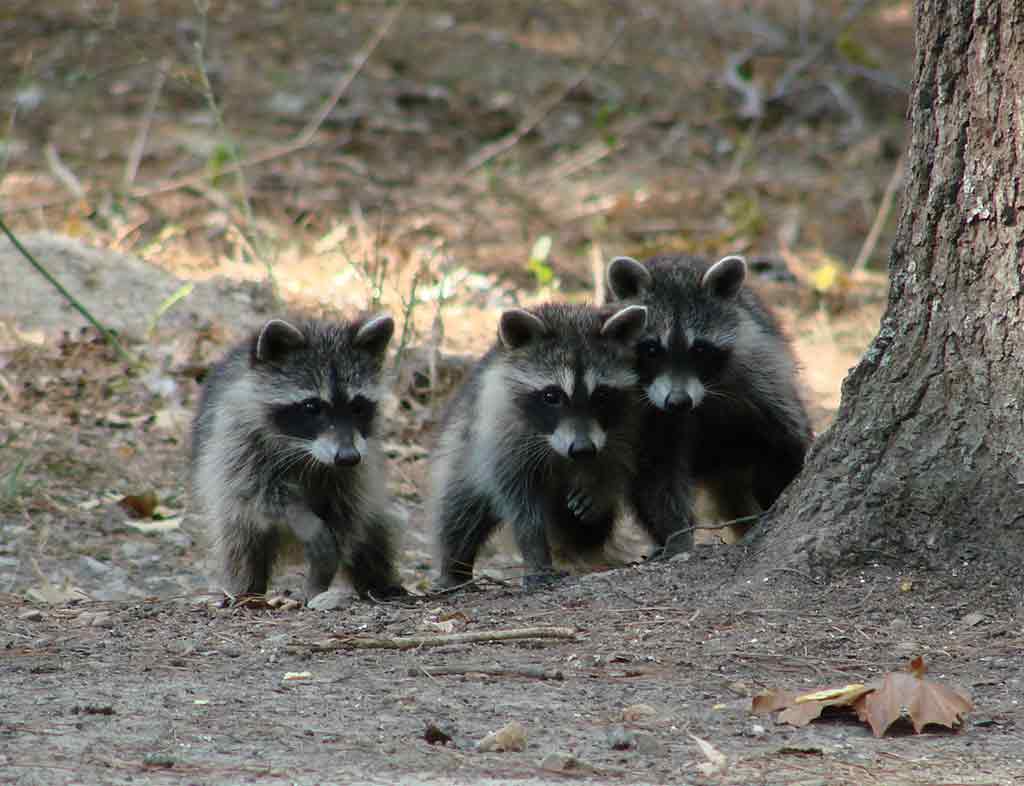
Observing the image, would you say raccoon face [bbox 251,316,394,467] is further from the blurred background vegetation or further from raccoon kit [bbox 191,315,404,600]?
the blurred background vegetation

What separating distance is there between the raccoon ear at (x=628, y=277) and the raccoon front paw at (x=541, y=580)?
1.03m

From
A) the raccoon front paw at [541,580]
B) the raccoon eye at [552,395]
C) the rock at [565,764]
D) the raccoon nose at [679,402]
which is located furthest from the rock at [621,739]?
the raccoon eye at [552,395]

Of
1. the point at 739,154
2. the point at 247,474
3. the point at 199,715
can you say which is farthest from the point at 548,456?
the point at 739,154

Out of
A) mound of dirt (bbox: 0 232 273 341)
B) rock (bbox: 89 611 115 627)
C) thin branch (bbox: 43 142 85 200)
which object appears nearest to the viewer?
rock (bbox: 89 611 115 627)

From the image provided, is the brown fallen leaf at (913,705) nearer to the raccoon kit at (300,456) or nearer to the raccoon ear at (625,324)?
the raccoon ear at (625,324)

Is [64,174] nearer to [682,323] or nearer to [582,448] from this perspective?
[682,323]

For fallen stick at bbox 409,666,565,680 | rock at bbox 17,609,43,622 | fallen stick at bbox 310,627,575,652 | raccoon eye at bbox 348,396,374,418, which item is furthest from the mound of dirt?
fallen stick at bbox 409,666,565,680

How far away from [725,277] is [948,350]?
56.2 inches

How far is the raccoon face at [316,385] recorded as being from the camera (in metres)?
4.75

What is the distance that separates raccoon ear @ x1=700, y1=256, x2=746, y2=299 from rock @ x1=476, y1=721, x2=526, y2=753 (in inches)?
98.5

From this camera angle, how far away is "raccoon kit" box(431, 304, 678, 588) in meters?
4.73

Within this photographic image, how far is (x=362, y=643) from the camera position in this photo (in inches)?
142

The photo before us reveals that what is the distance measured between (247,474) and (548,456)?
38.6 inches

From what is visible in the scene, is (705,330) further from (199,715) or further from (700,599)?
(199,715)
